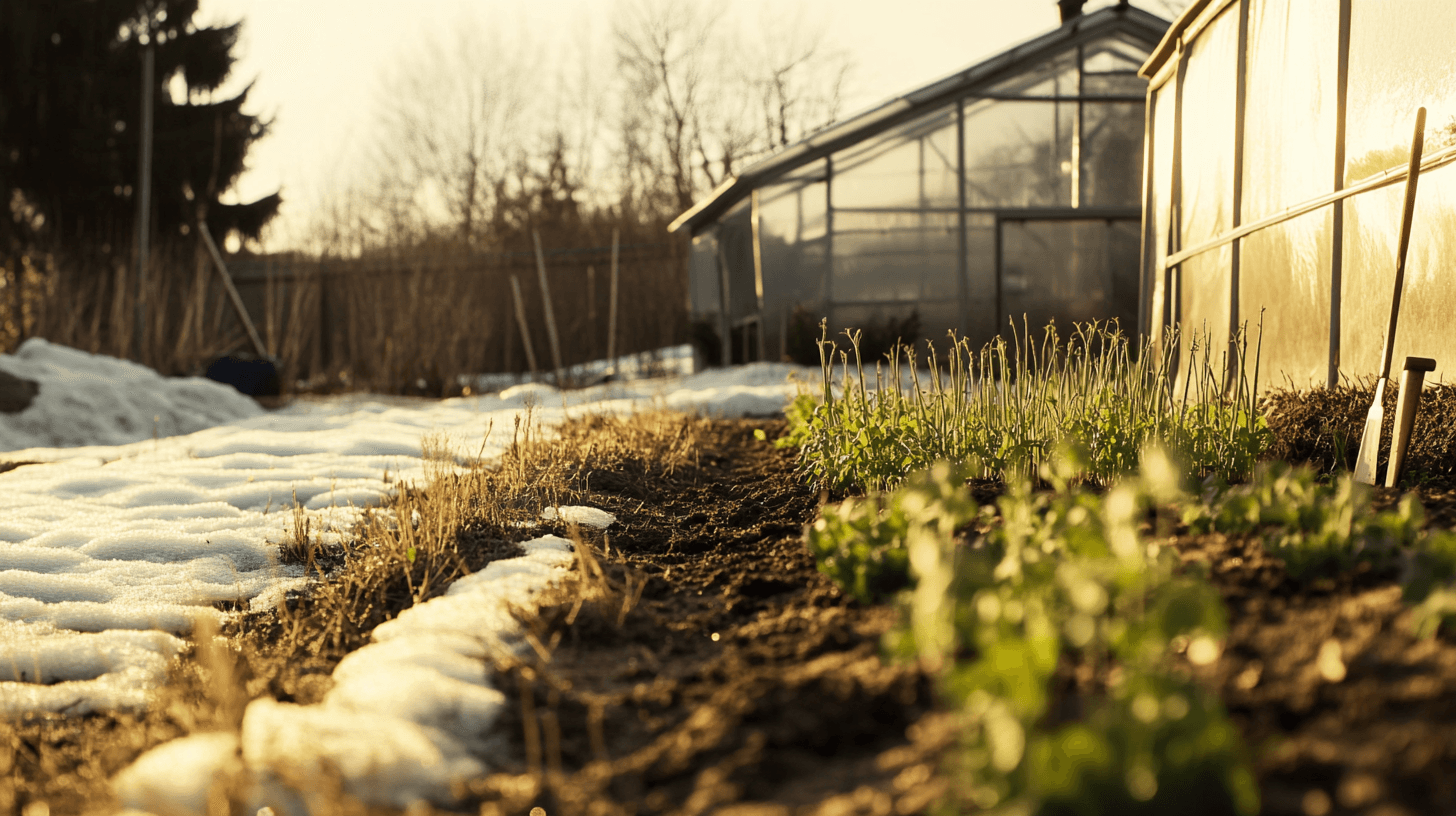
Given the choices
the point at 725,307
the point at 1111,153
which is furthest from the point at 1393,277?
the point at 725,307

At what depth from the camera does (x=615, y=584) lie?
7.75 feet

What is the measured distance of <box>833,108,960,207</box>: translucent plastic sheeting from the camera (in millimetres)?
10516

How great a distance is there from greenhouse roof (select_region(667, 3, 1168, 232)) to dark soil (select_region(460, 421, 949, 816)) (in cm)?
834

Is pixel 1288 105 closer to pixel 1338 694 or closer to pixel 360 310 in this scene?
pixel 1338 694

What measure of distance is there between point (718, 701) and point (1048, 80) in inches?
408

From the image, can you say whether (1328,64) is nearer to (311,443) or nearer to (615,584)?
(615,584)

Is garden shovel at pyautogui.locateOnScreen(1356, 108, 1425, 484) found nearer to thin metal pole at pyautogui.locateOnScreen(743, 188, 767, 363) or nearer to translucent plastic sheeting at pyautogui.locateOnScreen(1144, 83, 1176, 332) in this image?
translucent plastic sheeting at pyautogui.locateOnScreen(1144, 83, 1176, 332)

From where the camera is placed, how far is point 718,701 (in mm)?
1562

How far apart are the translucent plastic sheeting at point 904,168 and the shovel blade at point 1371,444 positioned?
794 centimetres

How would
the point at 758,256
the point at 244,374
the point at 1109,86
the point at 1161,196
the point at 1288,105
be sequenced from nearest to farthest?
the point at 1288,105, the point at 1161,196, the point at 244,374, the point at 1109,86, the point at 758,256

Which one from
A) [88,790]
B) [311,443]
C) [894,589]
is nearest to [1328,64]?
[894,589]

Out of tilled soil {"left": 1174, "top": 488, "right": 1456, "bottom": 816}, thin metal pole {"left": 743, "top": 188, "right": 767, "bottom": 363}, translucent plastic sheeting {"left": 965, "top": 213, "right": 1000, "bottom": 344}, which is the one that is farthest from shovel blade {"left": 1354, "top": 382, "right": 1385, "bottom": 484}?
thin metal pole {"left": 743, "top": 188, "right": 767, "bottom": 363}

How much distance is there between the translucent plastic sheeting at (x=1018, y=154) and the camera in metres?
10.4

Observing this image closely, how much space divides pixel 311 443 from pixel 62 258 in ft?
26.2
